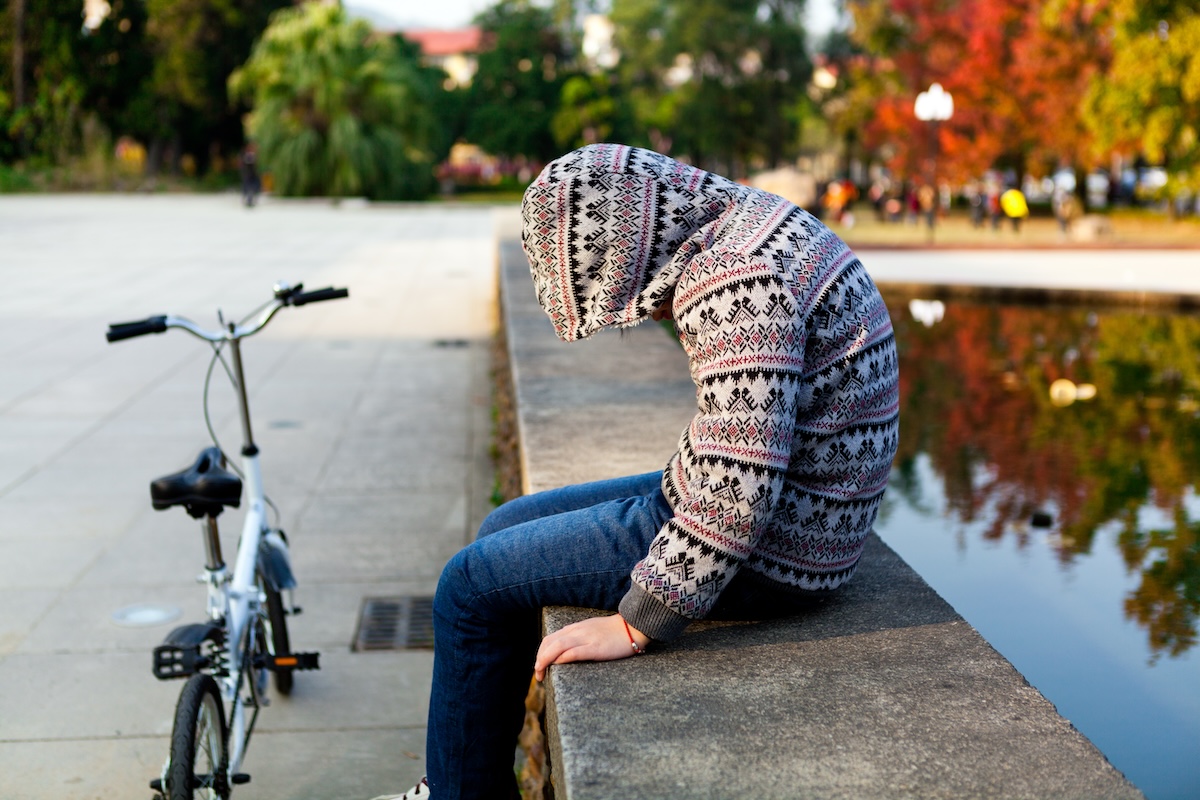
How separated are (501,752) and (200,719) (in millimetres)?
683

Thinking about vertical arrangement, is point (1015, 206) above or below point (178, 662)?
below

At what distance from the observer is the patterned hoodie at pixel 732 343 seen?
212 cm

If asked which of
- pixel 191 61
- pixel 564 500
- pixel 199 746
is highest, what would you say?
pixel 191 61

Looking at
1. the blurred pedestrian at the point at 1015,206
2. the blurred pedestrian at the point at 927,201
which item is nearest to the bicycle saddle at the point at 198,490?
the blurred pedestrian at the point at 927,201

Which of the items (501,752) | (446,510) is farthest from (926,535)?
(501,752)

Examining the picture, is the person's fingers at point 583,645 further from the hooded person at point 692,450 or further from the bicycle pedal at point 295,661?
the bicycle pedal at point 295,661

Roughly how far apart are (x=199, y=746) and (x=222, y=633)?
38 centimetres

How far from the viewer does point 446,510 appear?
611 centimetres

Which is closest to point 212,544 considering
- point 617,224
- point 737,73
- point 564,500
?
point 564,500

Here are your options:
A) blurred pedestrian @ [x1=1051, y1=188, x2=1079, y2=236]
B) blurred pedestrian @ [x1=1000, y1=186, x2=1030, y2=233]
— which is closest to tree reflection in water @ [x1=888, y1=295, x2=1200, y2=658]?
blurred pedestrian @ [x1=1051, y1=188, x2=1079, y2=236]

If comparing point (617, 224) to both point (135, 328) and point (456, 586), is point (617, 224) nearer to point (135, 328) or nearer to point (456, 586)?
point (456, 586)

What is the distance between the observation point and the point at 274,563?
365 centimetres

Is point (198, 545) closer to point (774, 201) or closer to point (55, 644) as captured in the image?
point (55, 644)

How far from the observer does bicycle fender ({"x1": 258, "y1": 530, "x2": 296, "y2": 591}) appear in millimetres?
3611
